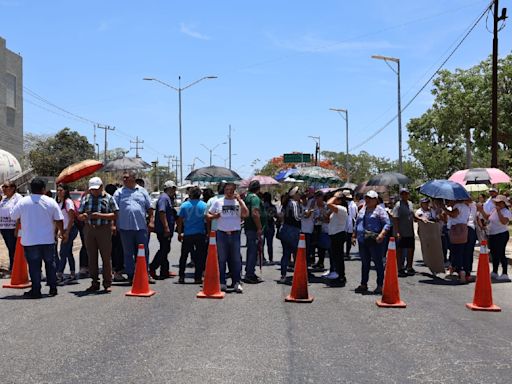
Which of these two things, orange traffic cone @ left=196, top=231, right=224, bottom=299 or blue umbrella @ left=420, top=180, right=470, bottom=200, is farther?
blue umbrella @ left=420, top=180, right=470, bottom=200

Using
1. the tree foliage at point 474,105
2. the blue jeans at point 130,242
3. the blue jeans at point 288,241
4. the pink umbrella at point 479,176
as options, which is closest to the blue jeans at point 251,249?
the blue jeans at point 288,241

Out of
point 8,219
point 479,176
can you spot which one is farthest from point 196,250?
point 479,176

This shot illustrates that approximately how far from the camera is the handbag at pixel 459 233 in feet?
36.7

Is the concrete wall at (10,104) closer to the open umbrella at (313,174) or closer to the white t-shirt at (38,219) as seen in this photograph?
the open umbrella at (313,174)

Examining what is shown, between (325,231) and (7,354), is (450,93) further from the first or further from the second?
(7,354)

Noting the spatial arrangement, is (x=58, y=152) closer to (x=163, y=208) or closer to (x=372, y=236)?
(x=163, y=208)

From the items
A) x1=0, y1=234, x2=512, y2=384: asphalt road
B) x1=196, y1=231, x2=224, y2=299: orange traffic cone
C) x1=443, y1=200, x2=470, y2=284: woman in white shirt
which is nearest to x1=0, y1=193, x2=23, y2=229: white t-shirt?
x1=0, y1=234, x2=512, y2=384: asphalt road

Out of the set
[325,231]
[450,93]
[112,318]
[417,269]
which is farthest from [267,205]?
[450,93]

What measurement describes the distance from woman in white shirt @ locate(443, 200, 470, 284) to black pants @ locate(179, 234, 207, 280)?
457cm

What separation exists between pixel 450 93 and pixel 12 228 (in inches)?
1348

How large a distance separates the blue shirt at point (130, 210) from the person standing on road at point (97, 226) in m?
0.41

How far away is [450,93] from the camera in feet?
131

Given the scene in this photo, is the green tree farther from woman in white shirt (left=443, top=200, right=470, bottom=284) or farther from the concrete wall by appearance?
woman in white shirt (left=443, top=200, right=470, bottom=284)

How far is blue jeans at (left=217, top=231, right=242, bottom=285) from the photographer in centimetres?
987
